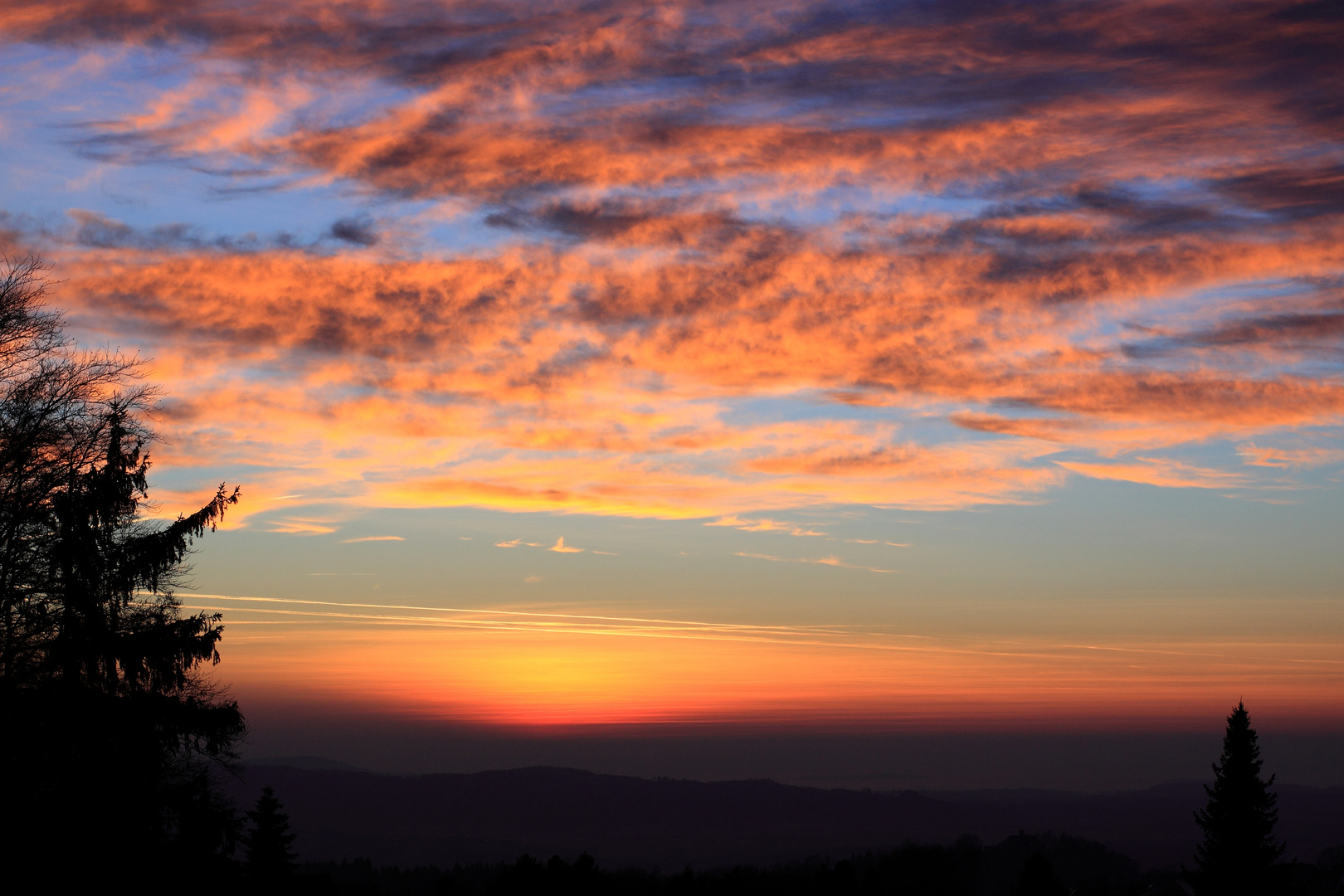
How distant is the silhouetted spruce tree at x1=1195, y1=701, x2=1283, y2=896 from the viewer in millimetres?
46094

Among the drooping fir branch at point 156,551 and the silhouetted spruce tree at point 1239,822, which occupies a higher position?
the drooping fir branch at point 156,551

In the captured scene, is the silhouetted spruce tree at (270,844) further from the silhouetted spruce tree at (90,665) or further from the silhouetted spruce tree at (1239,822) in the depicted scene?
the silhouetted spruce tree at (1239,822)

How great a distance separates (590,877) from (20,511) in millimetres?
61442

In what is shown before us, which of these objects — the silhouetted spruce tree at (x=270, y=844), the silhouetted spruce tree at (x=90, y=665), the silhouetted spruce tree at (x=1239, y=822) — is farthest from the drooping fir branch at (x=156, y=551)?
the silhouetted spruce tree at (x=1239, y=822)

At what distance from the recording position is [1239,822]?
154 feet

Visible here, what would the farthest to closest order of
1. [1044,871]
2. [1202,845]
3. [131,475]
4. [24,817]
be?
[1044,871] < [1202,845] < [131,475] < [24,817]

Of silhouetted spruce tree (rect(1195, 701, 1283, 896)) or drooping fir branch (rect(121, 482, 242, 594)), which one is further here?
silhouetted spruce tree (rect(1195, 701, 1283, 896))

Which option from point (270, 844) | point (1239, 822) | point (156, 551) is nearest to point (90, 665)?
point (156, 551)

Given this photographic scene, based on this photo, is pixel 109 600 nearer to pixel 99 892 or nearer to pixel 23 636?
pixel 23 636

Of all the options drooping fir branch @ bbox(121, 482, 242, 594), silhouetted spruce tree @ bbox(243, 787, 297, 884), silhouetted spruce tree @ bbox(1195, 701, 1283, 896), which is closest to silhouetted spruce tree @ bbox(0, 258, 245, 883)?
drooping fir branch @ bbox(121, 482, 242, 594)

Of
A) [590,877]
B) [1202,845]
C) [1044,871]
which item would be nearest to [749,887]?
[590,877]

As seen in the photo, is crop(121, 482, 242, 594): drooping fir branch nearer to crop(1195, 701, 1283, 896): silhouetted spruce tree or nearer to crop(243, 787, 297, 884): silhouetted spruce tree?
crop(243, 787, 297, 884): silhouetted spruce tree

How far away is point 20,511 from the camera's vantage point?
19.4 metres

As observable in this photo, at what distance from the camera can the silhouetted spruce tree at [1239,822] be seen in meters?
46.1
